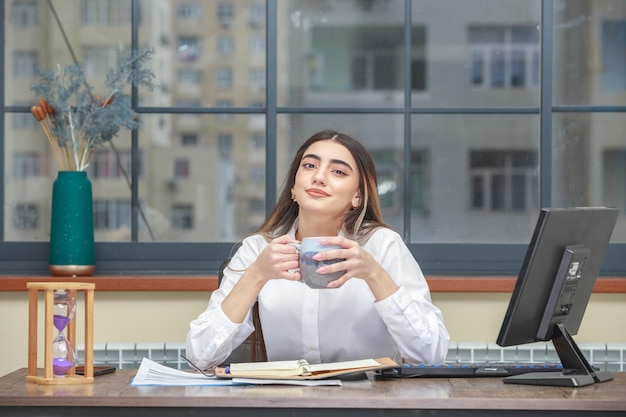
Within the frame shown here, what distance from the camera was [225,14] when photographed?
3785 mm

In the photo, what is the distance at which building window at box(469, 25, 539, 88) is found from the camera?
3.78 m

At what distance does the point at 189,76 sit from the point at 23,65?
0.60 metres

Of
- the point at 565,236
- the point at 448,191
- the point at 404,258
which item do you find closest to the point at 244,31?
the point at 448,191

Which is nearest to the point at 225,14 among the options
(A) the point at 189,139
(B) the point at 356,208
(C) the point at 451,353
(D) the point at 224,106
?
(D) the point at 224,106

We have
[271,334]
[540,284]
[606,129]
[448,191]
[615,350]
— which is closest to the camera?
[540,284]

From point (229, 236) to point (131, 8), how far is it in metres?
0.87

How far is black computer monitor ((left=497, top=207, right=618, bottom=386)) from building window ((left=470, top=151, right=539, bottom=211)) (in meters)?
1.66

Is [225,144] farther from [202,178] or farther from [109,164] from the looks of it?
[109,164]

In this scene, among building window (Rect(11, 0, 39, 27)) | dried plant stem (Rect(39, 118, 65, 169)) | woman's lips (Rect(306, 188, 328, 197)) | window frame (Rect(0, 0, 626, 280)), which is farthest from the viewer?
building window (Rect(11, 0, 39, 27))

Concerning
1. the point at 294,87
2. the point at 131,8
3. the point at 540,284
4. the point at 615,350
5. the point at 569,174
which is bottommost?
the point at 615,350

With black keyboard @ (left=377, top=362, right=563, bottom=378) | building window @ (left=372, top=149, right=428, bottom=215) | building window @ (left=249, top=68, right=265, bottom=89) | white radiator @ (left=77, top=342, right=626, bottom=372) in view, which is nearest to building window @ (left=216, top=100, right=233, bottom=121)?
building window @ (left=249, top=68, right=265, bottom=89)

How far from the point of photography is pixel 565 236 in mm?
1875

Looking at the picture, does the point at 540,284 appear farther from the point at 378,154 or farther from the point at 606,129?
the point at 378,154

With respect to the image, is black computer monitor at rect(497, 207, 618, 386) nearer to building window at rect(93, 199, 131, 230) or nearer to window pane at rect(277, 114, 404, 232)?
window pane at rect(277, 114, 404, 232)
